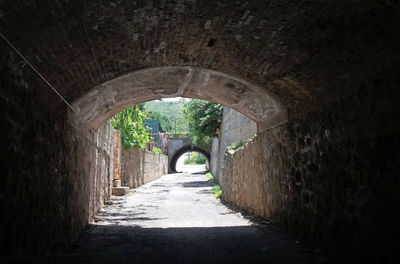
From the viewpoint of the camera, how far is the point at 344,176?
13.9 feet

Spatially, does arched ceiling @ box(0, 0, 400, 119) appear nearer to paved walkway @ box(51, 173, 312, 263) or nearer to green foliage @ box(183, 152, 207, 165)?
paved walkway @ box(51, 173, 312, 263)

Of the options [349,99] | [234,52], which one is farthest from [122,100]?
[349,99]

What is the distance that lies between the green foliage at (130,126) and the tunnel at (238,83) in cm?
795

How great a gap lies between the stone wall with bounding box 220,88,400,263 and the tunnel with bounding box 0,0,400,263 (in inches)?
0.7

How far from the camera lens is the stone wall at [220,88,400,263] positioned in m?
3.47

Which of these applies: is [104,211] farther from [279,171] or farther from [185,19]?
[185,19]

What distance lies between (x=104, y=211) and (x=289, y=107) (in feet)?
18.5

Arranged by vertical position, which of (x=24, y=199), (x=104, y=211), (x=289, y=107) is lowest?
(x=104, y=211)

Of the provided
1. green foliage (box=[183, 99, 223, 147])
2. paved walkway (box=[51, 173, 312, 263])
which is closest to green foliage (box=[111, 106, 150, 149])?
green foliage (box=[183, 99, 223, 147])

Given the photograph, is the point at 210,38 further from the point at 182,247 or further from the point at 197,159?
the point at 197,159

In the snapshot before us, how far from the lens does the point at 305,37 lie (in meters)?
4.09

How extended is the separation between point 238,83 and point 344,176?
115 inches

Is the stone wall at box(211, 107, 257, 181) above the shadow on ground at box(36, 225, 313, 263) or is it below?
above

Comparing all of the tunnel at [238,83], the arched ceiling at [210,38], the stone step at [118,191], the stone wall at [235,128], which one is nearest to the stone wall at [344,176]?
the tunnel at [238,83]
